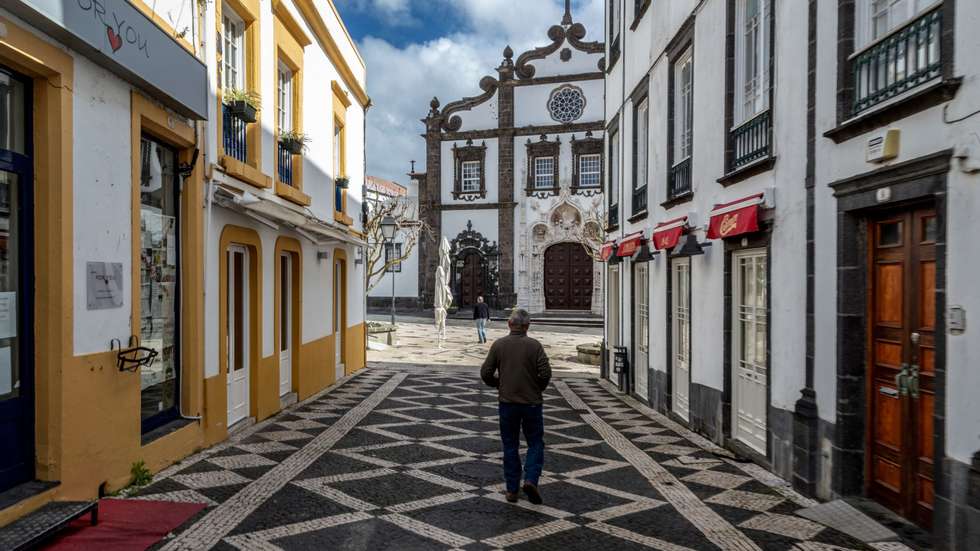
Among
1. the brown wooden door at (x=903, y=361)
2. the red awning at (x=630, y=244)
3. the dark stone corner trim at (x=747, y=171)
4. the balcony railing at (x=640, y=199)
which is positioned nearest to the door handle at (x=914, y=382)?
the brown wooden door at (x=903, y=361)

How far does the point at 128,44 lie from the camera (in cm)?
564

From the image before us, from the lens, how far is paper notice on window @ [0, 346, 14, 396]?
15.3ft

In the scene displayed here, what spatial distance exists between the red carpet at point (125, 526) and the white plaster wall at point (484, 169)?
92.4 ft

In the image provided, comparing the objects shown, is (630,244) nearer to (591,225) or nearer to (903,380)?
(903,380)

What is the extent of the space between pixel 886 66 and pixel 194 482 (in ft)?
21.7

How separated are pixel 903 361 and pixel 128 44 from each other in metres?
6.57

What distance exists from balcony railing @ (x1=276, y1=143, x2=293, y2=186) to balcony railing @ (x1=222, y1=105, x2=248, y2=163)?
1.17 meters

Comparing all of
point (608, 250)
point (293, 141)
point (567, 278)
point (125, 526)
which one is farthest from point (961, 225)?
point (567, 278)

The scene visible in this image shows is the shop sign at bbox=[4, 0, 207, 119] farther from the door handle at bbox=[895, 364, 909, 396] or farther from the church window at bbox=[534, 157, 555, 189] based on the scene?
the church window at bbox=[534, 157, 555, 189]

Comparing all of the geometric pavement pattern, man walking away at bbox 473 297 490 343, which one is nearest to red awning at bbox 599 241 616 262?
the geometric pavement pattern

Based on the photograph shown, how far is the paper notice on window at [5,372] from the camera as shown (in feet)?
15.3

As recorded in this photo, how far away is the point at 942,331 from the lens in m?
4.49

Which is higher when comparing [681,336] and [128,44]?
[128,44]

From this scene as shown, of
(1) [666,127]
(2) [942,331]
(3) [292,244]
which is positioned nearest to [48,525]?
(2) [942,331]
